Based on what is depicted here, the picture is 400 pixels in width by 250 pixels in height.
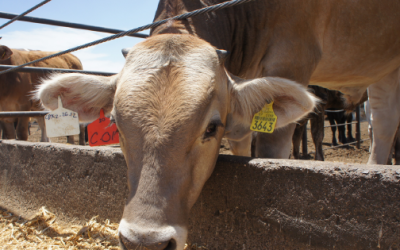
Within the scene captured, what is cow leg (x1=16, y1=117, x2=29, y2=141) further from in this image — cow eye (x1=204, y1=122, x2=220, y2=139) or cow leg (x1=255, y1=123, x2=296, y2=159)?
cow eye (x1=204, y1=122, x2=220, y2=139)

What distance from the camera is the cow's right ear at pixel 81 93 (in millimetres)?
1953

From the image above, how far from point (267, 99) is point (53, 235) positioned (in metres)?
1.94

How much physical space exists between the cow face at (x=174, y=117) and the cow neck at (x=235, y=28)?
0.62 metres

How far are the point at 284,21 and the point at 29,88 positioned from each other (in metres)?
6.15

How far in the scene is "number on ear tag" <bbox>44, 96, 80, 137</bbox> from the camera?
214cm

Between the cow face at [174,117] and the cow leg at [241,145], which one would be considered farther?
the cow leg at [241,145]

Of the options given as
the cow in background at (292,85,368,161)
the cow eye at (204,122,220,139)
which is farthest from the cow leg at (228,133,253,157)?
the cow in background at (292,85,368,161)

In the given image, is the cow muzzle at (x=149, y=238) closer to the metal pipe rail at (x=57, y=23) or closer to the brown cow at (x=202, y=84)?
the brown cow at (x=202, y=84)

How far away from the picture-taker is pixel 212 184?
72.8 inches

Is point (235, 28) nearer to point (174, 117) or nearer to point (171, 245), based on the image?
point (174, 117)

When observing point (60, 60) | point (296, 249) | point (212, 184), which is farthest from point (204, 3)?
point (60, 60)

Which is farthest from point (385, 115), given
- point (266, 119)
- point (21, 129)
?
point (21, 129)

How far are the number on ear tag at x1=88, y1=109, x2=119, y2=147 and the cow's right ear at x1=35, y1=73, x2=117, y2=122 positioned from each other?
0.14 feet

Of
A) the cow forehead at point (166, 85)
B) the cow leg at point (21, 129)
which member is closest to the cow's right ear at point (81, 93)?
the cow forehead at point (166, 85)
